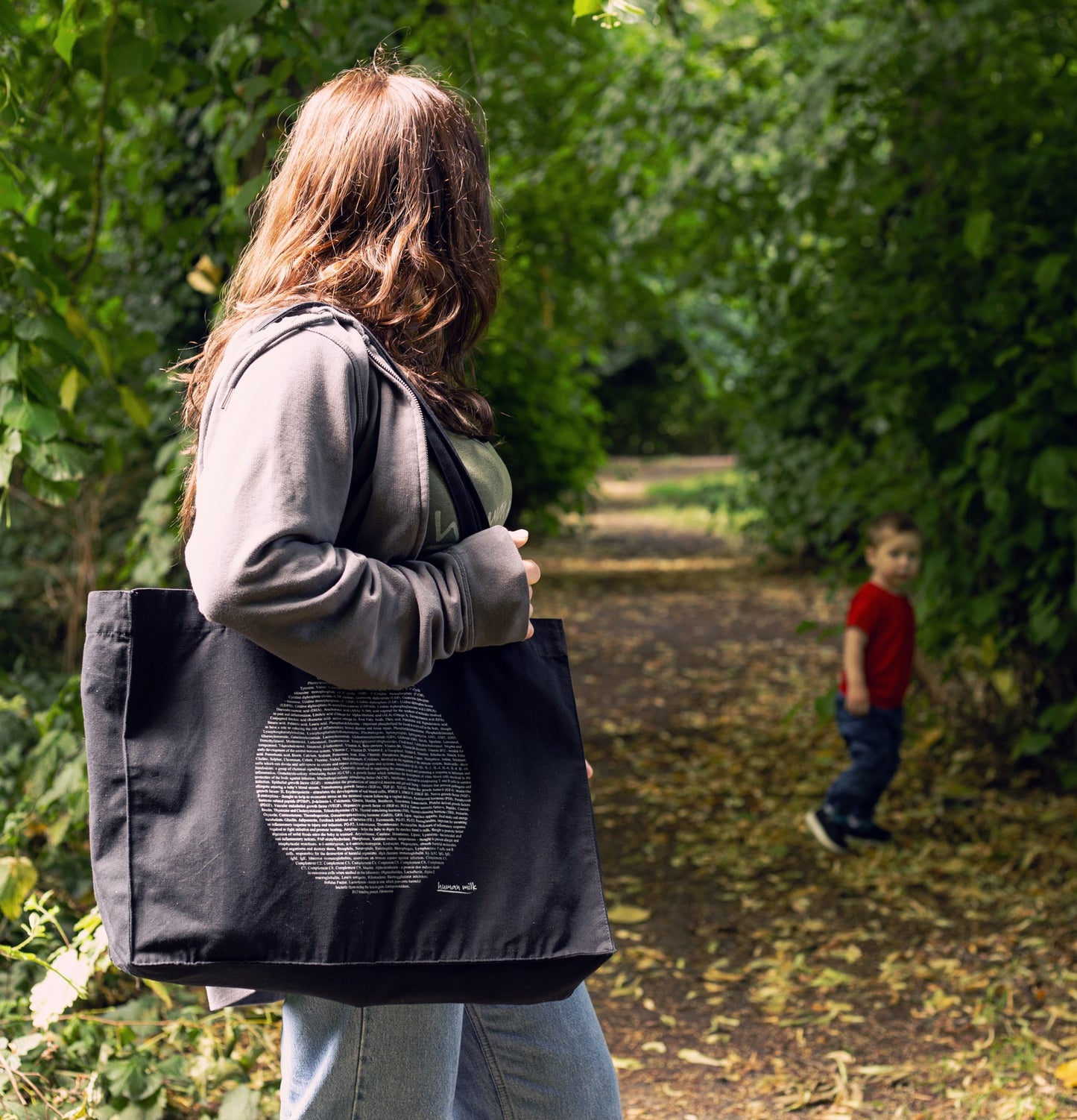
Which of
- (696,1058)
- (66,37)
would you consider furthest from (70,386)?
(696,1058)

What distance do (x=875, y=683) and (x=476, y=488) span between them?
3071mm

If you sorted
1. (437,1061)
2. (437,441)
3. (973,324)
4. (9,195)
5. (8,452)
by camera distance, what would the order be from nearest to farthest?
(437,441) < (437,1061) < (9,195) < (8,452) < (973,324)

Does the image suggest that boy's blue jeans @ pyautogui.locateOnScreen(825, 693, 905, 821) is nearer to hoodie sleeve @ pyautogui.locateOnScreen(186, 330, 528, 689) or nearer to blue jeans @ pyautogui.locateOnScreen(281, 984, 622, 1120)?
blue jeans @ pyautogui.locateOnScreen(281, 984, 622, 1120)

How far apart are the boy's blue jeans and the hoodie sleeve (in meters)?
3.09

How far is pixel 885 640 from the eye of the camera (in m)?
4.11

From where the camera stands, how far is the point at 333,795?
1.19 m

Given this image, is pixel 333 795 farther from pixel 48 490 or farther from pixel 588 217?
pixel 588 217

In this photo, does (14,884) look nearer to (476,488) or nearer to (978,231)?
(476,488)

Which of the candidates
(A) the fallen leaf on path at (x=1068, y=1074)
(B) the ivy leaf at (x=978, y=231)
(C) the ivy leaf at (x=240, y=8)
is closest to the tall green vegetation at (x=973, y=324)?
(B) the ivy leaf at (x=978, y=231)

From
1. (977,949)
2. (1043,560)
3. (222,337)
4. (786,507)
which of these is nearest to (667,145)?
(786,507)

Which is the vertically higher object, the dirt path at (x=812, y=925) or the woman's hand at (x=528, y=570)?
the woman's hand at (x=528, y=570)

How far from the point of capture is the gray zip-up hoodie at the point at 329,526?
113 cm

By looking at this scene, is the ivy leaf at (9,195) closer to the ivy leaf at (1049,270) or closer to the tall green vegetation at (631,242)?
the tall green vegetation at (631,242)

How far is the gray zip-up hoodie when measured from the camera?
113 centimetres
